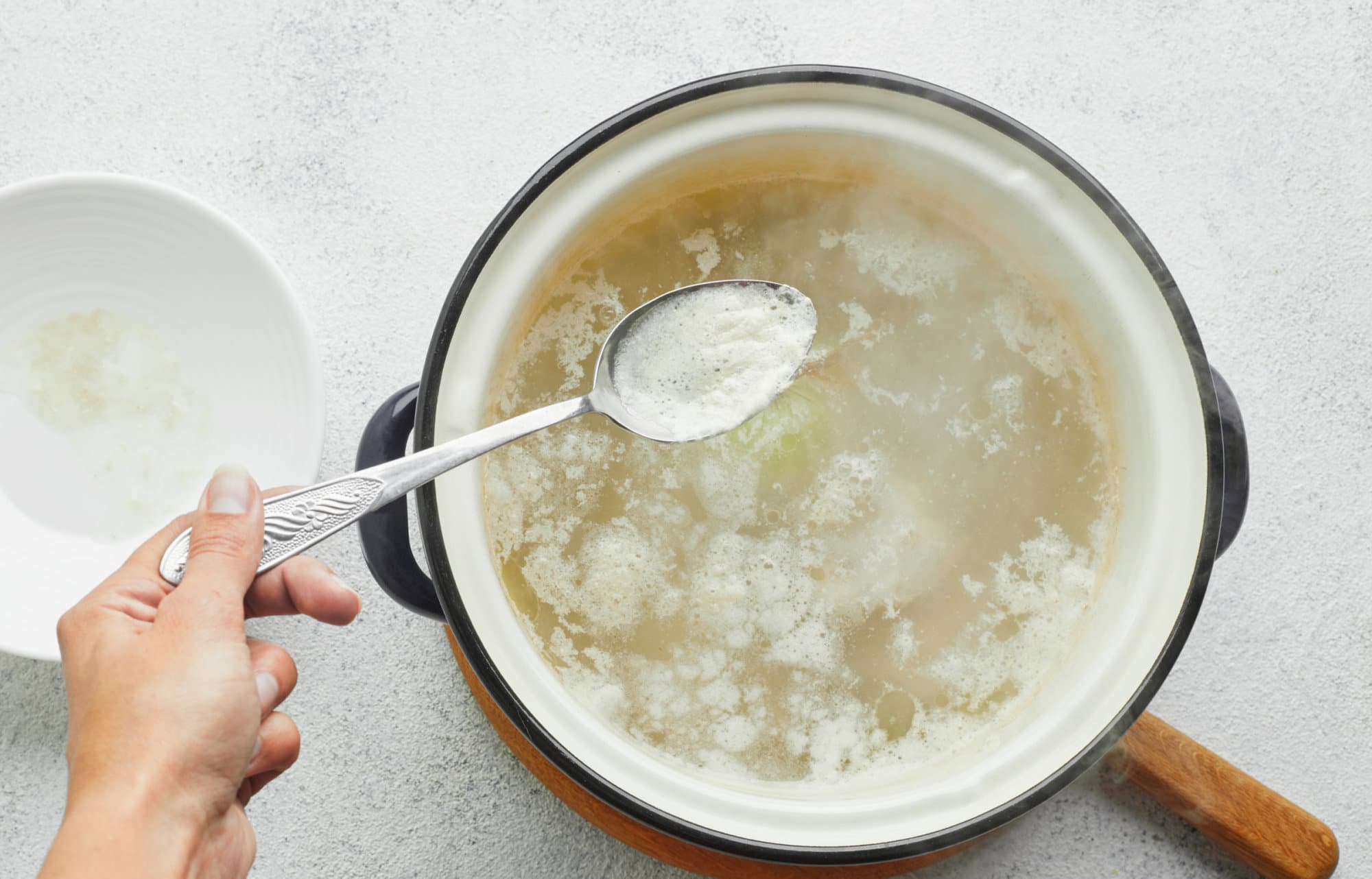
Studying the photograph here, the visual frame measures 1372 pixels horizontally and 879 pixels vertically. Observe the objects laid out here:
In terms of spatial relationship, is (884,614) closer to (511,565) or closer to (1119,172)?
(511,565)

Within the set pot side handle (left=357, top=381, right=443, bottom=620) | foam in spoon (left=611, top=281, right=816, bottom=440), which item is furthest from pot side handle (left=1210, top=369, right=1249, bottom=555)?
pot side handle (left=357, top=381, right=443, bottom=620)

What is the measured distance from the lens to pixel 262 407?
873 millimetres

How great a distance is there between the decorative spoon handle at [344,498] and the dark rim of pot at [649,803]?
0.07ft

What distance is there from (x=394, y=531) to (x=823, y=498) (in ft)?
1.09

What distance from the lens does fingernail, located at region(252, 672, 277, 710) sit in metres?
0.65

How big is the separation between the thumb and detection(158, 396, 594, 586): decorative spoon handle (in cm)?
1

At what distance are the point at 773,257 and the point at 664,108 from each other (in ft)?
0.57

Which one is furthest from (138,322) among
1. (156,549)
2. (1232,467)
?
(1232,467)

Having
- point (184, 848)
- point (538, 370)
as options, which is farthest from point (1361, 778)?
point (184, 848)

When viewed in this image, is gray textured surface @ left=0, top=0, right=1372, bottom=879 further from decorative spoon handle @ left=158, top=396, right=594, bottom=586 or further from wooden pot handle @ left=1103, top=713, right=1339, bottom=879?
decorative spoon handle @ left=158, top=396, right=594, bottom=586

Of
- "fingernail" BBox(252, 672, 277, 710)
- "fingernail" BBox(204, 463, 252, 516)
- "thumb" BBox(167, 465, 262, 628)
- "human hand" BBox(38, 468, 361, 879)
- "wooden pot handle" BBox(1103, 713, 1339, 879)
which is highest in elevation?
"fingernail" BBox(204, 463, 252, 516)

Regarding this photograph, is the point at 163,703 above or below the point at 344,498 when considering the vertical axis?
below

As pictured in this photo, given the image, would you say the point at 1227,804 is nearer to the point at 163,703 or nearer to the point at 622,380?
the point at 622,380

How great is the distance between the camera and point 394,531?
659mm
